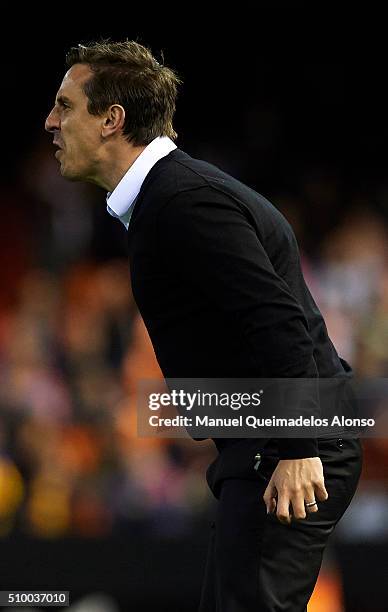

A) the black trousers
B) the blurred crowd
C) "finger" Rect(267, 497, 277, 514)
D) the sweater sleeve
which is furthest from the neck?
the blurred crowd

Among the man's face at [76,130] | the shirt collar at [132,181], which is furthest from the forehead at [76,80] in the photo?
the shirt collar at [132,181]

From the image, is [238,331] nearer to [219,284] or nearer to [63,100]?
[219,284]

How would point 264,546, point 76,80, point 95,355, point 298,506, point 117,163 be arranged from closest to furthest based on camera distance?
point 298,506
point 264,546
point 117,163
point 76,80
point 95,355

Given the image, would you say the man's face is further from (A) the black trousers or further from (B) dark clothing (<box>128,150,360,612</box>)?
(A) the black trousers

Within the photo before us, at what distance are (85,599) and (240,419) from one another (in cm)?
220

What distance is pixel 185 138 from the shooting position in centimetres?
688

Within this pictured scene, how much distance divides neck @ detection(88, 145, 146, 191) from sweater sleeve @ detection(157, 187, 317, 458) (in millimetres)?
379

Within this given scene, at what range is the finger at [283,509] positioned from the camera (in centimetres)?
234

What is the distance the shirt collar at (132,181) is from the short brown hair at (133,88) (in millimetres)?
109

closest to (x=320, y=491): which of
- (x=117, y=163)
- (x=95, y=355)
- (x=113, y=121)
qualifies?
(x=117, y=163)

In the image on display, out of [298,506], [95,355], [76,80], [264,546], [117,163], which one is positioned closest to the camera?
[298,506]

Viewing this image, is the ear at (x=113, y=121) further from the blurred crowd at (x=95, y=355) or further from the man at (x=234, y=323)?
the blurred crowd at (x=95, y=355)

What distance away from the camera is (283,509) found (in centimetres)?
234

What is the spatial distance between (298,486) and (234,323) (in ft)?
1.28
